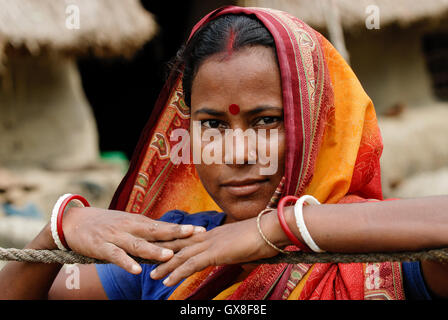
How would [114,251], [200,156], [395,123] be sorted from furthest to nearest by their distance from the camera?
1. [395,123]
2. [200,156]
3. [114,251]

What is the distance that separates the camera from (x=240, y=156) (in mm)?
1341

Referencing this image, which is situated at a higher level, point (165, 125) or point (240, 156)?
point (165, 125)

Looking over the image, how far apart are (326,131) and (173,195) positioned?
58 centimetres

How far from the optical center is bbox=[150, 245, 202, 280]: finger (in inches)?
48.8

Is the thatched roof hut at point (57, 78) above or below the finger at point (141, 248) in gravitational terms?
above

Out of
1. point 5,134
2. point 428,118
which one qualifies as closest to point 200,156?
point 5,134

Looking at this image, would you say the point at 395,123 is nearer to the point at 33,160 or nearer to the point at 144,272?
the point at 33,160

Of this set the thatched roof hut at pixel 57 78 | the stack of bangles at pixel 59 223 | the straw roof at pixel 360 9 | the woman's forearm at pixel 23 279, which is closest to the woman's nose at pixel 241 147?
the stack of bangles at pixel 59 223

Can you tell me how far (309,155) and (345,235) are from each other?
34 centimetres

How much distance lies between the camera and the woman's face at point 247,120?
1364 millimetres

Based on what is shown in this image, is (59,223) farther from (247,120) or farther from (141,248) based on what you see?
(247,120)

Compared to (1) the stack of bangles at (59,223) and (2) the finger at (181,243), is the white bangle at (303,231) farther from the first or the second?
(1) the stack of bangles at (59,223)

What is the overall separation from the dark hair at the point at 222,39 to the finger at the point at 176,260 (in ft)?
1.80

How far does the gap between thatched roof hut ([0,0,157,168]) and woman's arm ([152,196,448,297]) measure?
4.84m
